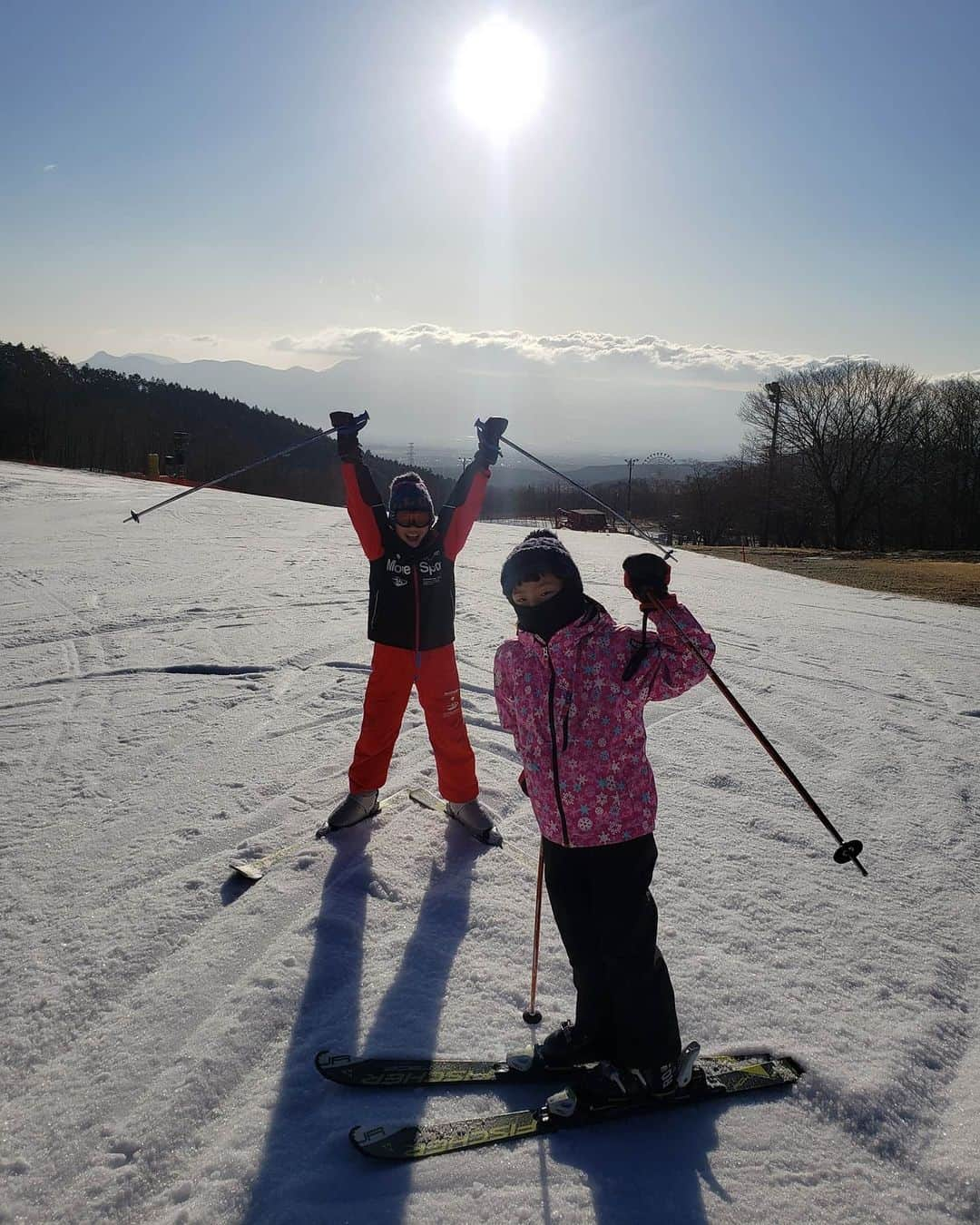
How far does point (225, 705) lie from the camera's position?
5.31 m

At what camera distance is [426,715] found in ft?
11.3

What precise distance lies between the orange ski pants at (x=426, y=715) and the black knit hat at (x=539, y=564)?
1385 millimetres

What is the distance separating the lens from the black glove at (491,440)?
147 inches

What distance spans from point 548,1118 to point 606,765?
3.45ft

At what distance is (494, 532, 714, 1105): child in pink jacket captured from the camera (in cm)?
208

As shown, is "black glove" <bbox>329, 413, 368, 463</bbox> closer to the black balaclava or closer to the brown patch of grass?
the black balaclava

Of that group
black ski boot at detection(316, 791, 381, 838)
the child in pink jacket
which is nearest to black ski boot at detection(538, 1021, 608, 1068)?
the child in pink jacket

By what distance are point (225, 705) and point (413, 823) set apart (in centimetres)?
220

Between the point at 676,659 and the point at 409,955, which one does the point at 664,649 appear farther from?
the point at 409,955

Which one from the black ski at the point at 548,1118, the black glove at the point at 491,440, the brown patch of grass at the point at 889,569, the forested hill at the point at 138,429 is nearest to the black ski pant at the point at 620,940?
the black ski at the point at 548,1118

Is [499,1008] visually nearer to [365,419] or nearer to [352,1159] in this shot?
[352,1159]

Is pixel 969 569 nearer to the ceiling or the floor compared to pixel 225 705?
nearer to the ceiling

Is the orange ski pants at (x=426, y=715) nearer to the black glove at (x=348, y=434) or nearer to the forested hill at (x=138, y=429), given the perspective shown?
the black glove at (x=348, y=434)

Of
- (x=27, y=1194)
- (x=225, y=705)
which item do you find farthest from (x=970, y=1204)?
(x=225, y=705)
